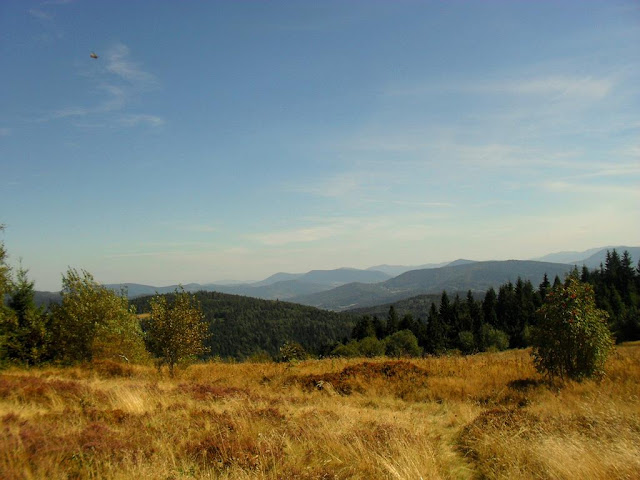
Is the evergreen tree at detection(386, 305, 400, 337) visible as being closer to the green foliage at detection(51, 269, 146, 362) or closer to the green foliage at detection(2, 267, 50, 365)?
the green foliage at detection(51, 269, 146, 362)

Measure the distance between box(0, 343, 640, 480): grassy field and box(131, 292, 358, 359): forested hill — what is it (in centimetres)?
12571

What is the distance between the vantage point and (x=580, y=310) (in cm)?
1058

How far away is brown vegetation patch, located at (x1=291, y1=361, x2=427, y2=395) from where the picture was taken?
41.3 feet

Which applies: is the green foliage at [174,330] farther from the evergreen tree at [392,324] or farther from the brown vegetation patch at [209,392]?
the evergreen tree at [392,324]

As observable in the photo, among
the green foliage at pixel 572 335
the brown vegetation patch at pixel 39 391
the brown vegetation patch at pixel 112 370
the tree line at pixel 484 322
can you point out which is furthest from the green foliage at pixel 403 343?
the brown vegetation patch at pixel 39 391

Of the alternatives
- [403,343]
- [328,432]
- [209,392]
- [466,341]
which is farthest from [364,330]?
[328,432]

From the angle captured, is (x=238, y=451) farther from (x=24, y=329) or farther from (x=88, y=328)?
(x=24, y=329)

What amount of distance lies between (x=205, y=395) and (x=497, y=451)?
26.1 feet

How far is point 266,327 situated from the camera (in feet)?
550

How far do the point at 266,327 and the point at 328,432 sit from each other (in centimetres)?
16779

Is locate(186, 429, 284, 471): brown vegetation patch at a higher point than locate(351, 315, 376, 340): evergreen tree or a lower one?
higher

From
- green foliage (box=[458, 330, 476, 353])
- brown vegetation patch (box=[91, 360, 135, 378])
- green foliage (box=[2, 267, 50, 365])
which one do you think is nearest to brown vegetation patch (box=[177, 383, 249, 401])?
brown vegetation patch (box=[91, 360, 135, 378])

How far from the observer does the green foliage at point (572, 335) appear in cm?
1027

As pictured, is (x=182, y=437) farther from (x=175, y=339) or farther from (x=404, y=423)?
(x=175, y=339)
